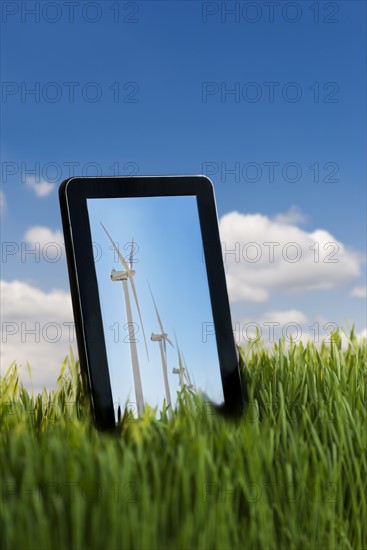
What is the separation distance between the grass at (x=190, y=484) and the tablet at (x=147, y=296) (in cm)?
17

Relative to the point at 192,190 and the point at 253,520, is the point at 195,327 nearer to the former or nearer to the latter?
the point at 192,190

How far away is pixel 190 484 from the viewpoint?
5.52 ft

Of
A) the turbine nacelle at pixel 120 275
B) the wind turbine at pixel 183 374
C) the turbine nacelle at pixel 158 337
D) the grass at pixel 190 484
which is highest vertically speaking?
the turbine nacelle at pixel 120 275

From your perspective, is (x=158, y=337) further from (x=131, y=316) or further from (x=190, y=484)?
(x=190, y=484)

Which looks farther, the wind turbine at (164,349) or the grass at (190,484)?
the wind turbine at (164,349)

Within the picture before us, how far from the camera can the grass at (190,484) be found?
150 centimetres

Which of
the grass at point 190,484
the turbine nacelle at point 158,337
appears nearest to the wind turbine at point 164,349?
the turbine nacelle at point 158,337

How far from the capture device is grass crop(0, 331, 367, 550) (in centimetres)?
150

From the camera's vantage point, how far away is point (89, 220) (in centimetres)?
246

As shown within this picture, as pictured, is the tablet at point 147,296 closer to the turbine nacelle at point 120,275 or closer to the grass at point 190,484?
the turbine nacelle at point 120,275

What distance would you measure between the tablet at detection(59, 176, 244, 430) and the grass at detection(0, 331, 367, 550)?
173mm

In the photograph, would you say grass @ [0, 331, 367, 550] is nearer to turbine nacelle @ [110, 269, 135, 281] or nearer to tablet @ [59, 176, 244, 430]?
tablet @ [59, 176, 244, 430]

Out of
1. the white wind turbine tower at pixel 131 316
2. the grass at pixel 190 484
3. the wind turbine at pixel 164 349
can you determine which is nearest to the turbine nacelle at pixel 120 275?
the white wind turbine tower at pixel 131 316

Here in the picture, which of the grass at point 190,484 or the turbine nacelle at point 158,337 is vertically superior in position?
the turbine nacelle at point 158,337
